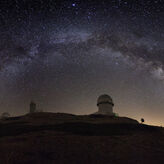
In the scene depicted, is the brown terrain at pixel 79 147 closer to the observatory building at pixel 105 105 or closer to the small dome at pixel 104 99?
the observatory building at pixel 105 105

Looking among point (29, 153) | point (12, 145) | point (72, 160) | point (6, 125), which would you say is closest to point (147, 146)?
point (72, 160)

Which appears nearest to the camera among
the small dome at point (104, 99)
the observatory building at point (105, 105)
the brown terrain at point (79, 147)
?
the brown terrain at point (79, 147)

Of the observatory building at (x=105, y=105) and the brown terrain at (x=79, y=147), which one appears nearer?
the brown terrain at (x=79, y=147)

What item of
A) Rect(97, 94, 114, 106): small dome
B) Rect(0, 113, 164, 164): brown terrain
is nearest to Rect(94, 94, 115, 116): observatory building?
Rect(97, 94, 114, 106): small dome

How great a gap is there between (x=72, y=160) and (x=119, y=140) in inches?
185

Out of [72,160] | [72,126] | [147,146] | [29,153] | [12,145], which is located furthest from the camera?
[72,126]

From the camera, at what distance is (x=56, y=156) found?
9578 mm

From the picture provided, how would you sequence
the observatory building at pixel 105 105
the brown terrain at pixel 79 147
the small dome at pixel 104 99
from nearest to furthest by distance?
the brown terrain at pixel 79 147, the observatory building at pixel 105 105, the small dome at pixel 104 99

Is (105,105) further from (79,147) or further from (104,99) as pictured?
(79,147)

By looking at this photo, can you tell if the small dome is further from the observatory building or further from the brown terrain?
the brown terrain

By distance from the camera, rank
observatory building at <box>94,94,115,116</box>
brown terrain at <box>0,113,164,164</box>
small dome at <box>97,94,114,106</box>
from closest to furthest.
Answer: brown terrain at <box>0,113,164,164</box>, observatory building at <box>94,94,115,116</box>, small dome at <box>97,94,114,106</box>

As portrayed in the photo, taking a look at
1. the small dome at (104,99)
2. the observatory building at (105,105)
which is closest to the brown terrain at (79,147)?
the observatory building at (105,105)

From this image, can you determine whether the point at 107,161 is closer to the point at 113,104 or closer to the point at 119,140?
the point at 119,140

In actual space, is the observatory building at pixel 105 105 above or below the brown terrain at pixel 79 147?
above
